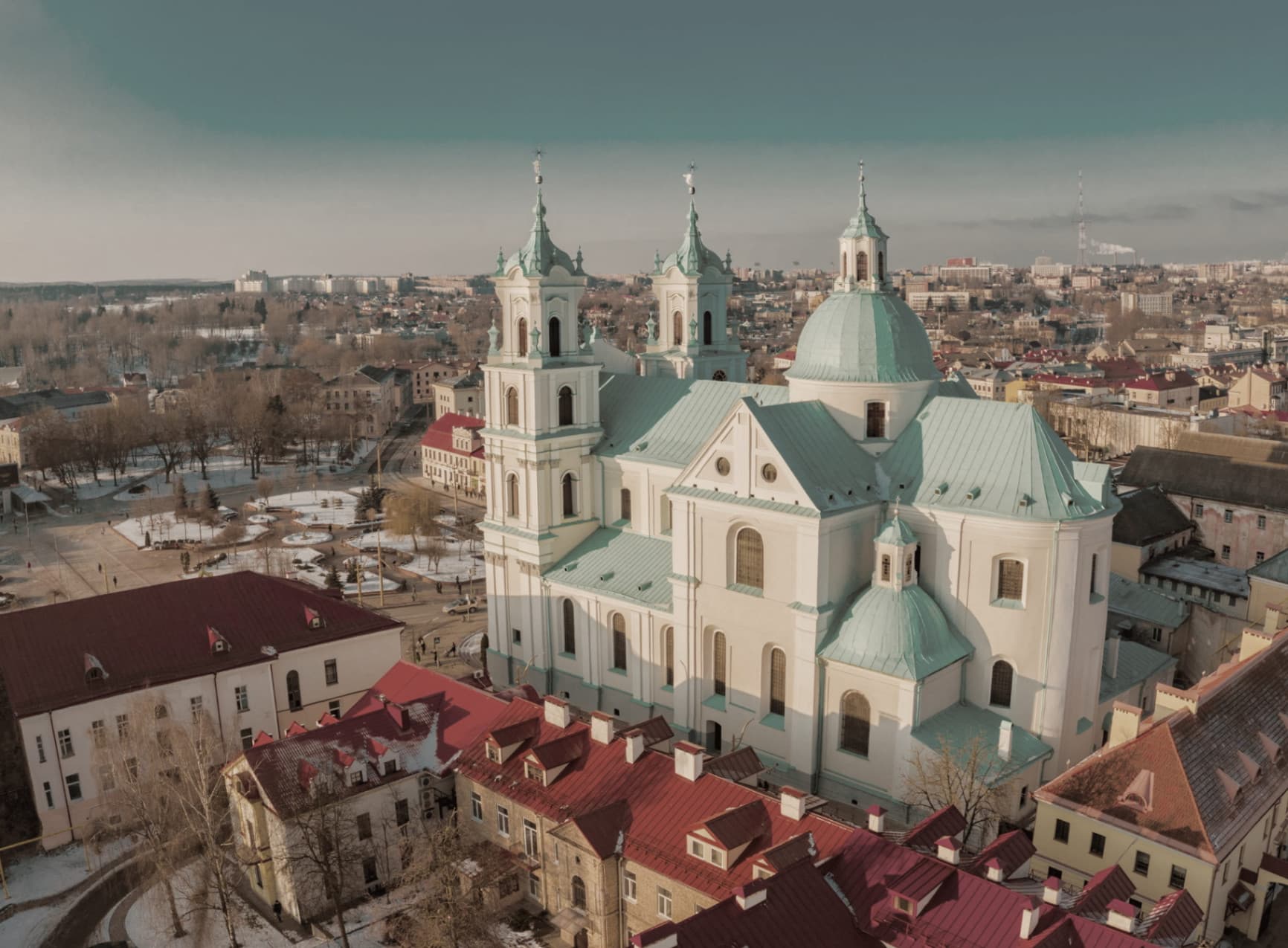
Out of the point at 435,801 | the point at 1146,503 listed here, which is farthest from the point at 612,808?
the point at 1146,503

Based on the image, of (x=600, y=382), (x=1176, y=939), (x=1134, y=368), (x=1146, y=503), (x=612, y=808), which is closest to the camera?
(x=1176, y=939)

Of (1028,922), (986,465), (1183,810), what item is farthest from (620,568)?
(1028,922)

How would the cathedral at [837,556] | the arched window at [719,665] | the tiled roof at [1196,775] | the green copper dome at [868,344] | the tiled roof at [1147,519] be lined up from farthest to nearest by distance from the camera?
the tiled roof at [1147,519]
the arched window at [719,665]
the green copper dome at [868,344]
the cathedral at [837,556]
the tiled roof at [1196,775]

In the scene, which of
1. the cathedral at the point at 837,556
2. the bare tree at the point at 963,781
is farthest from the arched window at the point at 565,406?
the bare tree at the point at 963,781

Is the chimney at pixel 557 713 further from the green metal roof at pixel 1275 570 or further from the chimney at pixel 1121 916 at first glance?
the green metal roof at pixel 1275 570

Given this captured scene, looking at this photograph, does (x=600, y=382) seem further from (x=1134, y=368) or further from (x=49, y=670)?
(x=1134, y=368)

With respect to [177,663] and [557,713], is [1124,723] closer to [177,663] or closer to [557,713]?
[557,713]

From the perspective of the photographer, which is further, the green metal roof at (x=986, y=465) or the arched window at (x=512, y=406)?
the arched window at (x=512, y=406)
